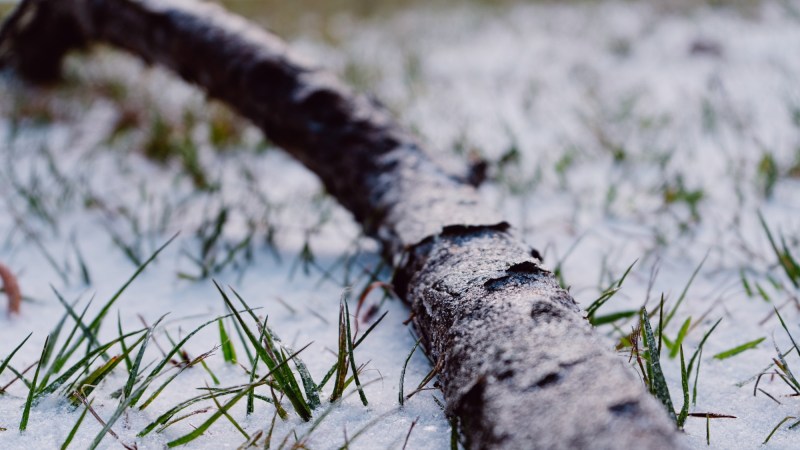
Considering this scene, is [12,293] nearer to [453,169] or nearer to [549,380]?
[453,169]

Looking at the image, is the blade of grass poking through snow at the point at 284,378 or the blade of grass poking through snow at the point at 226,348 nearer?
the blade of grass poking through snow at the point at 284,378

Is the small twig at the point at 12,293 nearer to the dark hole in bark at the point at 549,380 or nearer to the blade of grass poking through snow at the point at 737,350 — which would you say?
the dark hole in bark at the point at 549,380

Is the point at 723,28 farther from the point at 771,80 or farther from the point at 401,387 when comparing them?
the point at 401,387

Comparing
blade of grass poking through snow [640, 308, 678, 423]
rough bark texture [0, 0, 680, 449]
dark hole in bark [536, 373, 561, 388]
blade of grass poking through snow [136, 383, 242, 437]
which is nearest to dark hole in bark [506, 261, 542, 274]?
rough bark texture [0, 0, 680, 449]

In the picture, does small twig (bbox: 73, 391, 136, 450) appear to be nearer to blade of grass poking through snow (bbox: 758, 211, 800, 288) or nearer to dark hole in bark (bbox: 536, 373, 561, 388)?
dark hole in bark (bbox: 536, 373, 561, 388)

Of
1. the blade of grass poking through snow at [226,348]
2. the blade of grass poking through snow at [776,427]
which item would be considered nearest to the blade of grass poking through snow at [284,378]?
the blade of grass poking through snow at [226,348]

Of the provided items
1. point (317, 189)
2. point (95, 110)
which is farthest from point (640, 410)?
point (95, 110)
